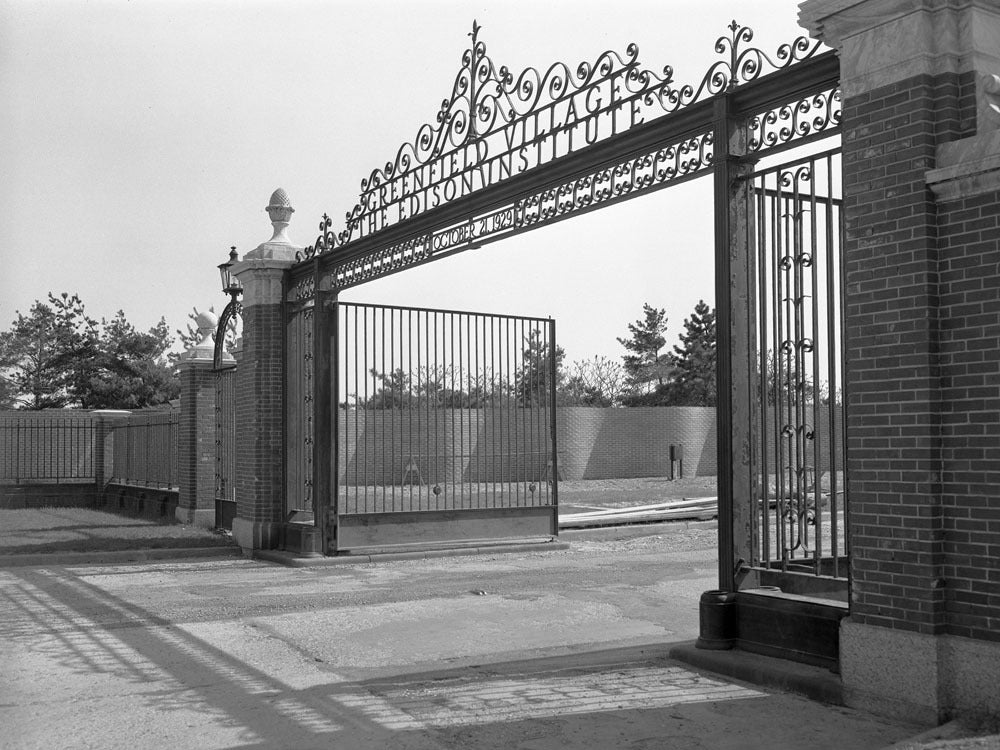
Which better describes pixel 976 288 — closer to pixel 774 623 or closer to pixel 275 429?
pixel 774 623

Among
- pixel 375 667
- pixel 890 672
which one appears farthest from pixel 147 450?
pixel 890 672

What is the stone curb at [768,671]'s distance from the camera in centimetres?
575

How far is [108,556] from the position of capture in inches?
515

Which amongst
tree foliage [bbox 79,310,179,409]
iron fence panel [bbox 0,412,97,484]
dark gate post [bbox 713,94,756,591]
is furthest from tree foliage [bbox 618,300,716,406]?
dark gate post [bbox 713,94,756,591]

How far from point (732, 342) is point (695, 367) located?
1844 inches

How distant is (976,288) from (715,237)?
2.21 metres

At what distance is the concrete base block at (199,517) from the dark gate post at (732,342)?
11.6 metres

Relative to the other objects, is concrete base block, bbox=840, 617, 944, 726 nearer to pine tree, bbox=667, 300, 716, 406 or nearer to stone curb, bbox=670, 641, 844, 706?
stone curb, bbox=670, 641, 844, 706

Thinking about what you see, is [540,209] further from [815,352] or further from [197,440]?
[197,440]

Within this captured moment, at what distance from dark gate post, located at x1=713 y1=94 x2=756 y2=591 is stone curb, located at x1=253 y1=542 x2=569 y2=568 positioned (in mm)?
6734

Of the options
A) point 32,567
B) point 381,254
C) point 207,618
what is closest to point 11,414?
point 32,567

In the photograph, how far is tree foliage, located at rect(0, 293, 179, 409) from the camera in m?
39.7

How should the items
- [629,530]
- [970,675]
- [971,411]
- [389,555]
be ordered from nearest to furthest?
[970,675], [971,411], [389,555], [629,530]

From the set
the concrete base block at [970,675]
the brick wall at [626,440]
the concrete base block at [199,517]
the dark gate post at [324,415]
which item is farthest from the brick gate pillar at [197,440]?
the brick wall at [626,440]
